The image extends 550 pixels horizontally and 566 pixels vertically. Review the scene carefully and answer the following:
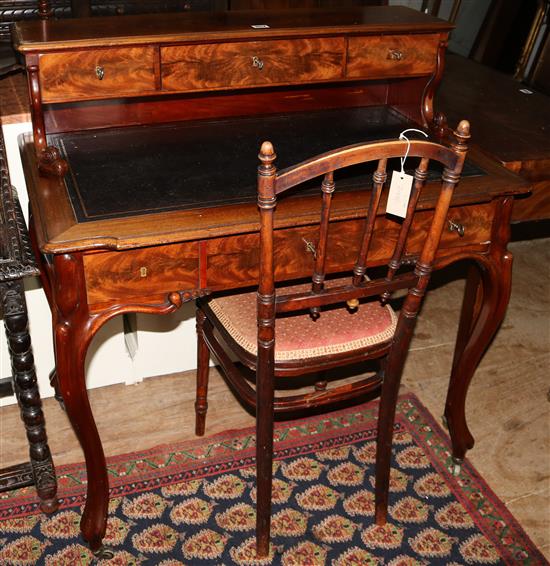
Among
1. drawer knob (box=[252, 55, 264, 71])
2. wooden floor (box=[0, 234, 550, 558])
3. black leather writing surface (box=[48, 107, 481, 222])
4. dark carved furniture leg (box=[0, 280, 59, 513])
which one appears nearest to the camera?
black leather writing surface (box=[48, 107, 481, 222])

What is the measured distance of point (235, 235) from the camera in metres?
1.55

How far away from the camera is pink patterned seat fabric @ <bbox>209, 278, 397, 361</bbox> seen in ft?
5.55

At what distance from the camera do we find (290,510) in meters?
1.99

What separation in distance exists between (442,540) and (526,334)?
109cm

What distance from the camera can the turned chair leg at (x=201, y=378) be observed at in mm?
2018

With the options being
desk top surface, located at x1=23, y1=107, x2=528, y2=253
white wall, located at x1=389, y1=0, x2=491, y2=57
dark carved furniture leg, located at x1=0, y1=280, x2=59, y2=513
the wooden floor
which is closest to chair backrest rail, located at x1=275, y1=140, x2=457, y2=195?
desk top surface, located at x1=23, y1=107, x2=528, y2=253

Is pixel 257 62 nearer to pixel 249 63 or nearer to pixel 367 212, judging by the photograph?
pixel 249 63

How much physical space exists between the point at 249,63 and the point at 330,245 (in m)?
0.52

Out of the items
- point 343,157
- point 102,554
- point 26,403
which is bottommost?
point 102,554

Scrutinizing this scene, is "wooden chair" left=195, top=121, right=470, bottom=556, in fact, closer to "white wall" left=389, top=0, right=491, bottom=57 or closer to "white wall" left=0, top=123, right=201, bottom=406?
"white wall" left=0, top=123, right=201, bottom=406

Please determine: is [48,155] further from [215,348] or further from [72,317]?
[215,348]

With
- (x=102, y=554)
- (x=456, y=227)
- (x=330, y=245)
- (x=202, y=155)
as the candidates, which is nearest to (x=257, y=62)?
(x=202, y=155)

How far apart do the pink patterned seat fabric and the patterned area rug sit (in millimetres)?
544

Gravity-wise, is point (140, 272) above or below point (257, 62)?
below
